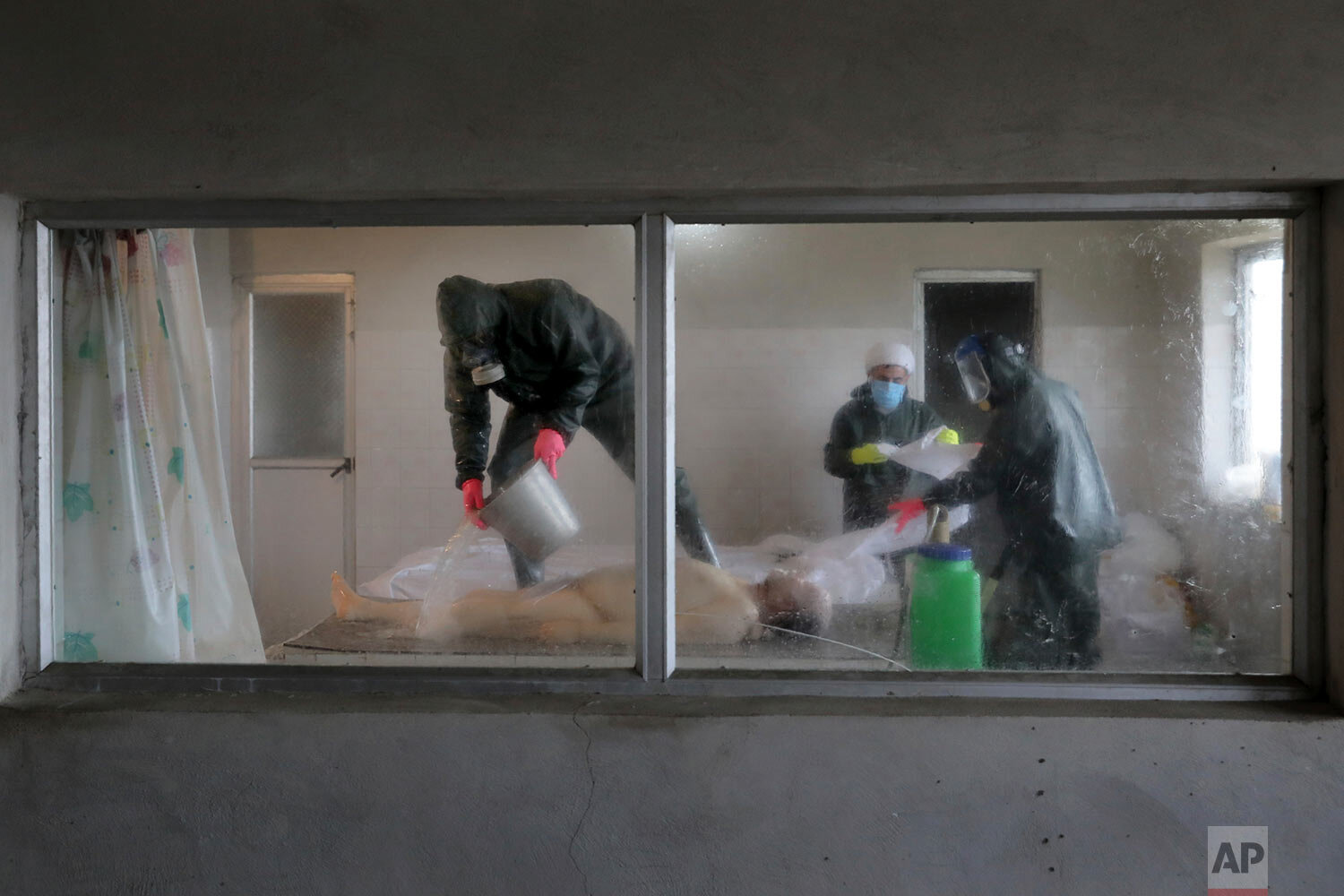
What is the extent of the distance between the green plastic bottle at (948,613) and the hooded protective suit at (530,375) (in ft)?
1.52

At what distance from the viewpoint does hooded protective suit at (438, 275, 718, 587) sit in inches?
72.4

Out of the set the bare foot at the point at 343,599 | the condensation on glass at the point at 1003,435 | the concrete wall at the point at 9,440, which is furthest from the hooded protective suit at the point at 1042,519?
the concrete wall at the point at 9,440

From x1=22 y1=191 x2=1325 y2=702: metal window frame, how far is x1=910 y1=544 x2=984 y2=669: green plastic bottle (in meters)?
0.06

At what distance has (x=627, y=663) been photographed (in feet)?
6.01

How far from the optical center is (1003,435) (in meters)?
1.82

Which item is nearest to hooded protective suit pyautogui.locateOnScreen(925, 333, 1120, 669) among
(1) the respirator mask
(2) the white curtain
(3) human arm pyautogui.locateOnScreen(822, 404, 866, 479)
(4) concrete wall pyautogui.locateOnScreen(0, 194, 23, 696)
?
(3) human arm pyautogui.locateOnScreen(822, 404, 866, 479)

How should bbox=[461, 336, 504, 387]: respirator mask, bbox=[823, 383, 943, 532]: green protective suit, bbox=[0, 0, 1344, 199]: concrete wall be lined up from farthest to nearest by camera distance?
1. bbox=[461, 336, 504, 387]: respirator mask
2. bbox=[823, 383, 943, 532]: green protective suit
3. bbox=[0, 0, 1344, 199]: concrete wall

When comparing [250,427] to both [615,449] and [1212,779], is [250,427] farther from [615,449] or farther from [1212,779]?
Result: [1212,779]

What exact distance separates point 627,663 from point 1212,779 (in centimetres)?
117

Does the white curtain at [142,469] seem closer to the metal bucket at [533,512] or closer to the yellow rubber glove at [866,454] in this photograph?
the metal bucket at [533,512]

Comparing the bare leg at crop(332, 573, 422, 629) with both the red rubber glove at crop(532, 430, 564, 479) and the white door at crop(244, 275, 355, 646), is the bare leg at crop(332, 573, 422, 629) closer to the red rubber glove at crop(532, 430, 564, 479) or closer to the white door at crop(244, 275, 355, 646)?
the white door at crop(244, 275, 355, 646)

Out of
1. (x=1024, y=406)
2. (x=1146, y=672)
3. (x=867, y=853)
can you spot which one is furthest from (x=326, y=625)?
(x=1146, y=672)

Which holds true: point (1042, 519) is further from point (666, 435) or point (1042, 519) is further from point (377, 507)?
point (377, 507)

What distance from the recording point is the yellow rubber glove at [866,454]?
183 cm
